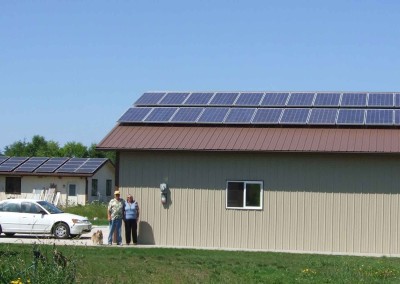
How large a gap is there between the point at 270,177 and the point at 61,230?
8224mm

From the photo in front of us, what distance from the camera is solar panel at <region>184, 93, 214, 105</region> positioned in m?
28.7

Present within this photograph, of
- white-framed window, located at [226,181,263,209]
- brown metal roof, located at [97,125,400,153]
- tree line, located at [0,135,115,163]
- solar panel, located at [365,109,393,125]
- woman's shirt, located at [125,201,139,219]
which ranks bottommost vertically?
woman's shirt, located at [125,201,139,219]

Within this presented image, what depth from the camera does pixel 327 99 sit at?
2800 cm

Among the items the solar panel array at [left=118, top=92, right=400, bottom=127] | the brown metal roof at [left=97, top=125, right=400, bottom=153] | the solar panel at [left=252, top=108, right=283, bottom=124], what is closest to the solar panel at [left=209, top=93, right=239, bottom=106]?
the solar panel array at [left=118, top=92, right=400, bottom=127]

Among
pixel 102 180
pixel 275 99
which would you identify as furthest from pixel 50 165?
pixel 275 99

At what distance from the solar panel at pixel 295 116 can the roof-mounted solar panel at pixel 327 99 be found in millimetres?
766

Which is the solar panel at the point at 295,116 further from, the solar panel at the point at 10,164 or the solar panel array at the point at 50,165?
the solar panel at the point at 10,164

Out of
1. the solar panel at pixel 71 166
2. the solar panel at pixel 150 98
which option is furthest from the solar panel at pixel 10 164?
the solar panel at pixel 150 98

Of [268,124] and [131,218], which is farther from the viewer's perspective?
[268,124]

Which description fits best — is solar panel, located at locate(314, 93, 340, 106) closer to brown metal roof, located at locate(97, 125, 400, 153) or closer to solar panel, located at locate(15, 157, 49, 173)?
brown metal roof, located at locate(97, 125, 400, 153)

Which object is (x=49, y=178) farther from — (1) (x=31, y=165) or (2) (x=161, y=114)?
(2) (x=161, y=114)

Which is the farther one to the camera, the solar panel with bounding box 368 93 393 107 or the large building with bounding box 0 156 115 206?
the large building with bounding box 0 156 115 206

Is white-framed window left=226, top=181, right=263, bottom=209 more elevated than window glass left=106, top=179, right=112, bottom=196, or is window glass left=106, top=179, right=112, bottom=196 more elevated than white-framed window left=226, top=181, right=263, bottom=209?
window glass left=106, top=179, right=112, bottom=196

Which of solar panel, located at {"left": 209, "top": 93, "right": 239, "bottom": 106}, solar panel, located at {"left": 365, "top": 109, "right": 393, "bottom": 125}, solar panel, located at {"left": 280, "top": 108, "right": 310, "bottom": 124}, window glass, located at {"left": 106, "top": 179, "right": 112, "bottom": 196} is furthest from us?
window glass, located at {"left": 106, "top": 179, "right": 112, "bottom": 196}
